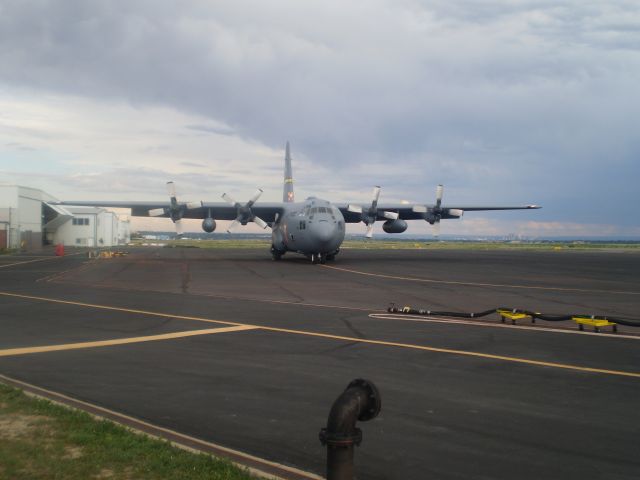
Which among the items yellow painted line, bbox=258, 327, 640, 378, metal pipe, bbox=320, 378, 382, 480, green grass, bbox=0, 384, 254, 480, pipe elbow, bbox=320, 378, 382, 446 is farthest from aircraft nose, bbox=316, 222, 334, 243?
metal pipe, bbox=320, 378, 382, 480

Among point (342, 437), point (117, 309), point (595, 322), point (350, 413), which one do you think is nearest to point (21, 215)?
point (117, 309)

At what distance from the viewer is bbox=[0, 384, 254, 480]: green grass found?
5125 mm

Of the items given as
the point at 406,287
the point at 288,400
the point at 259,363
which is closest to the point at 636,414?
the point at 288,400

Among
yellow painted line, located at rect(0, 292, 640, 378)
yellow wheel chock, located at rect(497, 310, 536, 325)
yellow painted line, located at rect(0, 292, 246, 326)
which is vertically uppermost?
yellow wheel chock, located at rect(497, 310, 536, 325)

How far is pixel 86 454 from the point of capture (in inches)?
219

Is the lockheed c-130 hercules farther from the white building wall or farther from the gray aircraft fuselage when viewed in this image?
the white building wall

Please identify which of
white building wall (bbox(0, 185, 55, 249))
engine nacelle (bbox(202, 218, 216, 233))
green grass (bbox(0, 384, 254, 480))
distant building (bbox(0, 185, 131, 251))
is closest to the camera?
green grass (bbox(0, 384, 254, 480))

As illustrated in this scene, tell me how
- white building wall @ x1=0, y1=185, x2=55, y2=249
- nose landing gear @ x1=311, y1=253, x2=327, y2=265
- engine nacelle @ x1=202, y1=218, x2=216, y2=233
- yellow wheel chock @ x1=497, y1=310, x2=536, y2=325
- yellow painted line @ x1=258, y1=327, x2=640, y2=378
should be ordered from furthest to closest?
white building wall @ x1=0, y1=185, x2=55, y2=249
engine nacelle @ x1=202, y1=218, x2=216, y2=233
nose landing gear @ x1=311, y1=253, x2=327, y2=265
yellow wheel chock @ x1=497, y1=310, x2=536, y2=325
yellow painted line @ x1=258, y1=327, x2=640, y2=378

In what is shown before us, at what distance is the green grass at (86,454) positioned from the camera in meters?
5.12

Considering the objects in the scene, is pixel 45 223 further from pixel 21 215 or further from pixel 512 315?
pixel 512 315

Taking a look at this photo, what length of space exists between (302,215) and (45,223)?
57.3 meters

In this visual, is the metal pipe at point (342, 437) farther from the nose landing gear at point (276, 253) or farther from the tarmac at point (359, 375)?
the nose landing gear at point (276, 253)

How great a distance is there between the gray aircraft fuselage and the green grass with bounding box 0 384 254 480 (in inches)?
1172

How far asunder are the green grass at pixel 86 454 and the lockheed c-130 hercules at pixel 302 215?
98.1 feet
